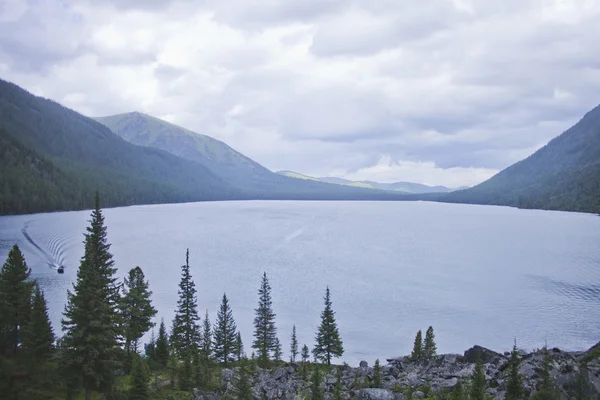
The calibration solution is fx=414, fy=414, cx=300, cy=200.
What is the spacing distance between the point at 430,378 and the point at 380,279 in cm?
7015

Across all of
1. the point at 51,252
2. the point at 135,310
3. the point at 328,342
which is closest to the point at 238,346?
the point at 328,342

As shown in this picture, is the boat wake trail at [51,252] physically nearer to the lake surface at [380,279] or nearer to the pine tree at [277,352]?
the lake surface at [380,279]

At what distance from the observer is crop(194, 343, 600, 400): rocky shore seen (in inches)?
1105

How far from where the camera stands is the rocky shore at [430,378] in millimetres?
28078

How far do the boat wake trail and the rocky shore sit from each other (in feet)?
281

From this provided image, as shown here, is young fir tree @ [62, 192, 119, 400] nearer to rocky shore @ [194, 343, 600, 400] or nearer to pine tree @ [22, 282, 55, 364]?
pine tree @ [22, 282, 55, 364]

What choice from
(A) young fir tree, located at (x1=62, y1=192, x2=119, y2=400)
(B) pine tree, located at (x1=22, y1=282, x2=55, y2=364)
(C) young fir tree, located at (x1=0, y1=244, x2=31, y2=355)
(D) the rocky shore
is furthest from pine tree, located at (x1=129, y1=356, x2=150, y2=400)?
(C) young fir tree, located at (x1=0, y1=244, x2=31, y2=355)

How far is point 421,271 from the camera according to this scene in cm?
11475

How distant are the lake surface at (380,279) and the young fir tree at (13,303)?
88.1ft

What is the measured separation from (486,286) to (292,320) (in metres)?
51.7

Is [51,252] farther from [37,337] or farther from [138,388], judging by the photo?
[138,388]

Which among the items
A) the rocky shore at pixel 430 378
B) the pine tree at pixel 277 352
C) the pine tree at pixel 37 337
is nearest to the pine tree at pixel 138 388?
the rocky shore at pixel 430 378

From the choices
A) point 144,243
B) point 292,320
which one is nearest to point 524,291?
point 292,320

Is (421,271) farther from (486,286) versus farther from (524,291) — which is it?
(524,291)
